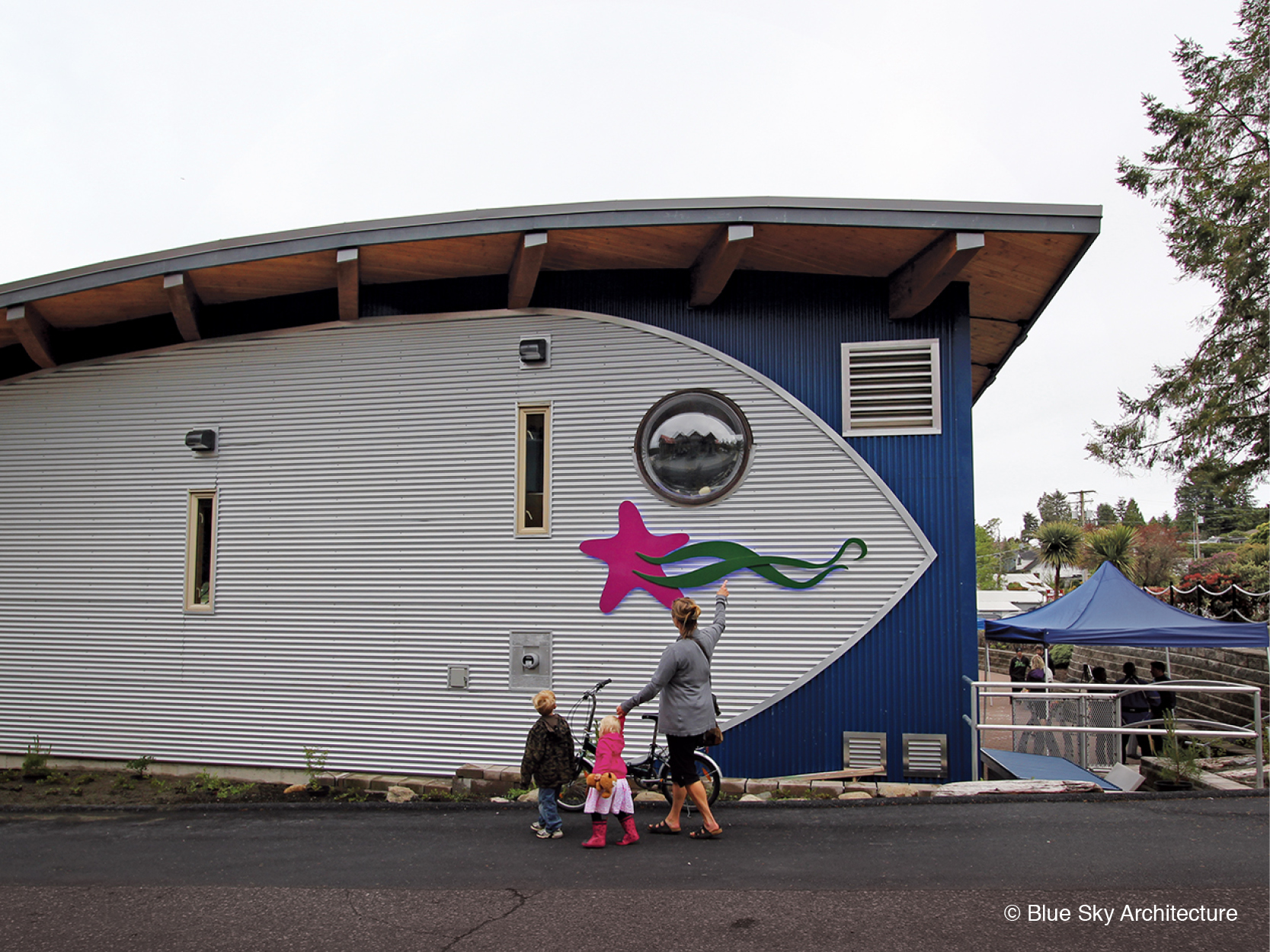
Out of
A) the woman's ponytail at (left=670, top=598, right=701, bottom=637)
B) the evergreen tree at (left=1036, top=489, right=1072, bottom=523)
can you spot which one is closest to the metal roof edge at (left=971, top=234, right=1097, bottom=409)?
the woman's ponytail at (left=670, top=598, right=701, bottom=637)

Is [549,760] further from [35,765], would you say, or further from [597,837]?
[35,765]

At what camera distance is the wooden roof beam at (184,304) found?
9469mm

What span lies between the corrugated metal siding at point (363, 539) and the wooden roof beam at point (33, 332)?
27cm

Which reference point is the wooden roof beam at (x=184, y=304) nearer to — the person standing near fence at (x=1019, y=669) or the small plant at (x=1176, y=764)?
the small plant at (x=1176, y=764)

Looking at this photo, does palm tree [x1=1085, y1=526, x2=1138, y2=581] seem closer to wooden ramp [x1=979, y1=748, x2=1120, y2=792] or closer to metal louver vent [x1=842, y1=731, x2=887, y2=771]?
wooden ramp [x1=979, y1=748, x2=1120, y2=792]

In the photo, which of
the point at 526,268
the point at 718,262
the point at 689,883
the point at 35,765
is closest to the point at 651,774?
the point at 689,883

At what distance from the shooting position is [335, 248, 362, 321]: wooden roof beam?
29.6 feet

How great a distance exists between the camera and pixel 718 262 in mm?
8531

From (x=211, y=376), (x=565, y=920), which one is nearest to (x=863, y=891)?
→ (x=565, y=920)

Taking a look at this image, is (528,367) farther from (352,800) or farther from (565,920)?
(565,920)

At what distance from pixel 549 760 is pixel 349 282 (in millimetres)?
5614

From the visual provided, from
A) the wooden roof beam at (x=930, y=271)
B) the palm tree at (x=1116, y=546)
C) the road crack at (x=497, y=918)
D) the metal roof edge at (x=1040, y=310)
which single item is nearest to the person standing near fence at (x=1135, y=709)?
the metal roof edge at (x=1040, y=310)

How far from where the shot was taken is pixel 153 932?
4891mm

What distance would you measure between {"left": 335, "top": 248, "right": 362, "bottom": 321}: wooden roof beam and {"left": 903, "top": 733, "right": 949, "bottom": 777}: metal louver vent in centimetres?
716
